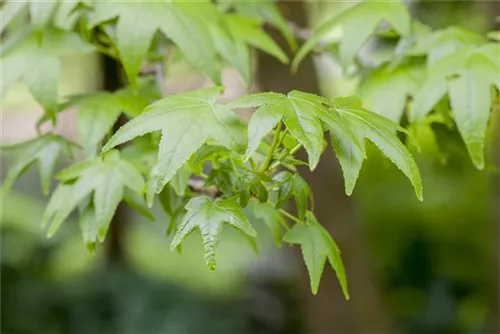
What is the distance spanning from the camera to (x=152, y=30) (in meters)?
1.00

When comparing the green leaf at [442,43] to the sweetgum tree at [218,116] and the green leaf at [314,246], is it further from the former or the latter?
the green leaf at [314,246]

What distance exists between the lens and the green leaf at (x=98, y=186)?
3.27 ft

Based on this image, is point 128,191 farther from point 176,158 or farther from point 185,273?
point 185,273

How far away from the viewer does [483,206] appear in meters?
4.19

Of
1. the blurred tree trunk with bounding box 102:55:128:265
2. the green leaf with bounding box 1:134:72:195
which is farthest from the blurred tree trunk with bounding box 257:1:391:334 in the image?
the blurred tree trunk with bounding box 102:55:128:265

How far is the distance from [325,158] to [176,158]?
181 centimetres

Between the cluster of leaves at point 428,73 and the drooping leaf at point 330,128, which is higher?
the drooping leaf at point 330,128

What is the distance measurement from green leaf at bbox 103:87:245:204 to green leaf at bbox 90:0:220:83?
0.17 meters

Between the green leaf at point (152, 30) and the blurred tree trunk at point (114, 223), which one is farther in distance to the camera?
the blurred tree trunk at point (114, 223)

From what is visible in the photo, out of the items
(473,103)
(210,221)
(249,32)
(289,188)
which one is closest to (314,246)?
Result: (289,188)

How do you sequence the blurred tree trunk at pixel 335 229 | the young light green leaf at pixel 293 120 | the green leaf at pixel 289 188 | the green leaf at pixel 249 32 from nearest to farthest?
the young light green leaf at pixel 293 120 → the green leaf at pixel 289 188 → the green leaf at pixel 249 32 → the blurred tree trunk at pixel 335 229

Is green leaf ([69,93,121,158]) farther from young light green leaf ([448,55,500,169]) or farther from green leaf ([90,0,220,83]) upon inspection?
young light green leaf ([448,55,500,169])

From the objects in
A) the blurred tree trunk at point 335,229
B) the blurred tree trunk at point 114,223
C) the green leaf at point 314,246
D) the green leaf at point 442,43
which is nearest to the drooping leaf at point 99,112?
the green leaf at point 314,246

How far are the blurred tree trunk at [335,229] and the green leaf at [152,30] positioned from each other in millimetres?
1451
